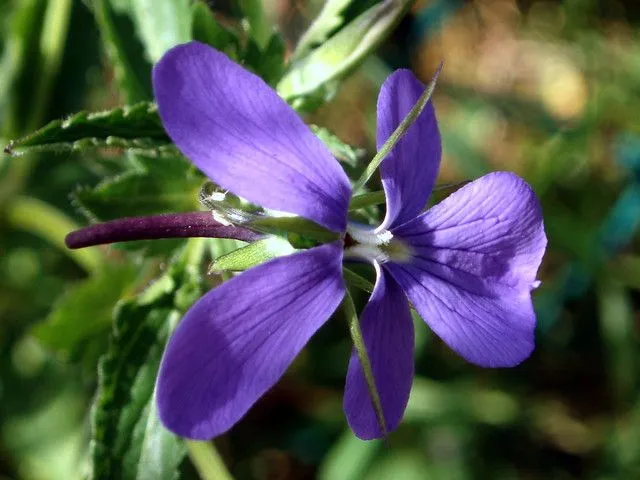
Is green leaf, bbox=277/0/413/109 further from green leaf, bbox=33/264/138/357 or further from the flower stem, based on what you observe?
green leaf, bbox=33/264/138/357

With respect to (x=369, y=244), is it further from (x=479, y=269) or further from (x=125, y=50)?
(x=125, y=50)

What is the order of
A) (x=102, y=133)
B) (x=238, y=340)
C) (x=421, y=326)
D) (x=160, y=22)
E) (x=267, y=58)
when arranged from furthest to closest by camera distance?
(x=421, y=326) → (x=160, y=22) → (x=267, y=58) → (x=102, y=133) → (x=238, y=340)

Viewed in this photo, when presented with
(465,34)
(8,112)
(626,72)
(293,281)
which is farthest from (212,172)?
(465,34)

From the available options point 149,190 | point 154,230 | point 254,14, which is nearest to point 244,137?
point 154,230

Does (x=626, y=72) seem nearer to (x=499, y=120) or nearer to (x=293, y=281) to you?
(x=499, y=120)

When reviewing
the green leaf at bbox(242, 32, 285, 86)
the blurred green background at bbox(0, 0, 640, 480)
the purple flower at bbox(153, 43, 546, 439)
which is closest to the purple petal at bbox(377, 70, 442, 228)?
the purple flower at bbox(153, 43, 546, 439)

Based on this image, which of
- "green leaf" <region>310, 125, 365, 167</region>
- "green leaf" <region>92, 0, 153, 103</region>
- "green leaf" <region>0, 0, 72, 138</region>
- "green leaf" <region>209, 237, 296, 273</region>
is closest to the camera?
"green leaf" <region>209, 237, 296, 273</region>

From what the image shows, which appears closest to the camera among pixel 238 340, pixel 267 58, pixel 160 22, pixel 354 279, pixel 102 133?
pixel 238 340

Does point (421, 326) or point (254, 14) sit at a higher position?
point (254, 14)

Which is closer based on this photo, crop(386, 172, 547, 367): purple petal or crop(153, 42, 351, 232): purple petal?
crop(153, 42, 351, 232): purple petal
